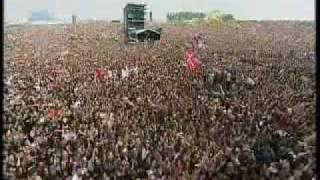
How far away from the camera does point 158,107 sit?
620cm

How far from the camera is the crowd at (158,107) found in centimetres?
529

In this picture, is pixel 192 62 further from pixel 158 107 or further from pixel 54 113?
pixel 54 113

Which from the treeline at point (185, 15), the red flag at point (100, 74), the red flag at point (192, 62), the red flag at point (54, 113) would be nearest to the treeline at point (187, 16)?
the treeline at point (185, 15)

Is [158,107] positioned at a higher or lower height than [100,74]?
lower

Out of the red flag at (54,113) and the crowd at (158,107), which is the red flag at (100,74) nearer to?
the crowd at (158,107)

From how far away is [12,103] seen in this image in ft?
21.1

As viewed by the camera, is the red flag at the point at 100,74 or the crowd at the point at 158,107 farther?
the red flag at the point at 100,74

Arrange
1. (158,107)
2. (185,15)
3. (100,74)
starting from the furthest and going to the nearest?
(100,74)
(185,15)
(158,107)

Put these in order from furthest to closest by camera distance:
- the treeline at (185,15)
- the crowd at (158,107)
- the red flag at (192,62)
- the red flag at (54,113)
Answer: the red flag at (192,62) < the treeline at (185,15) < the red flag at (54,113) < the crowd at (158,107)

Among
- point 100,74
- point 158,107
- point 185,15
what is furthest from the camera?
point 100,74

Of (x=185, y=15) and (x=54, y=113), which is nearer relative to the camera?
(x=54, y=113)

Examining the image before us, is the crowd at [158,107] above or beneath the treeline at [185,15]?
beneath

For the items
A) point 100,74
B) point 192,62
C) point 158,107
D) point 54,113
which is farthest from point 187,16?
point 54,113

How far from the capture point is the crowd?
17.4 ft
